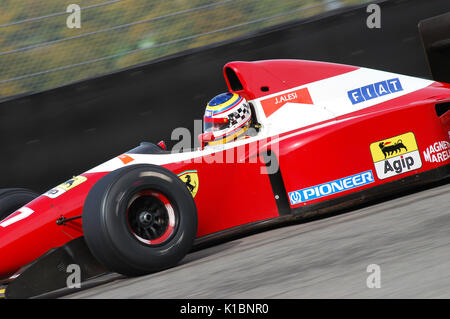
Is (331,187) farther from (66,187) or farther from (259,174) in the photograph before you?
(66,187)

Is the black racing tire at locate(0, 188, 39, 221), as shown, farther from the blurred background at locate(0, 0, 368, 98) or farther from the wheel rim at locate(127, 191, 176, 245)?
the wheel rim at locate(127, 191, 176, 245)

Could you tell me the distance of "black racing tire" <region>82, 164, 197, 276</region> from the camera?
4.05 m

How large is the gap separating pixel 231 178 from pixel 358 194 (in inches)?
37.7

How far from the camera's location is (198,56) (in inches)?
275

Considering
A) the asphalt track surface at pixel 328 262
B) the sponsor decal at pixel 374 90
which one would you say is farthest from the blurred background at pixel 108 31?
the asphalt track surface at pixel 328 262

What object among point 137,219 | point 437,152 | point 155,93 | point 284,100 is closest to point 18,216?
point 137,219

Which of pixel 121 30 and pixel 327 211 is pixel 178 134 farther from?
pixel 327 211

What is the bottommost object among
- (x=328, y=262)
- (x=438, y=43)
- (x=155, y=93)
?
(x=328, y=262)

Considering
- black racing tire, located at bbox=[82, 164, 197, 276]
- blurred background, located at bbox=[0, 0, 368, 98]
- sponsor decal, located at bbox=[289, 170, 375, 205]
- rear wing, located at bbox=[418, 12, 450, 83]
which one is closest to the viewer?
black racing tire, located at bbox=[82, 164, 197, 276]

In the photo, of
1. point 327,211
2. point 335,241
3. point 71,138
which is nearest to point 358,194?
point 327,211

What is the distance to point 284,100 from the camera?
5652 millimetres

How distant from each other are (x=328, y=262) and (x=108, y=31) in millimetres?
4221

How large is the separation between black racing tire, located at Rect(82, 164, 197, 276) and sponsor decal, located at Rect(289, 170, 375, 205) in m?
1.03

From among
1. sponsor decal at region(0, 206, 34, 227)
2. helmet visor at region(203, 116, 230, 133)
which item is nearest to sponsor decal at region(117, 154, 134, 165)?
helmet visor at region(203, 116, 230, 133)
